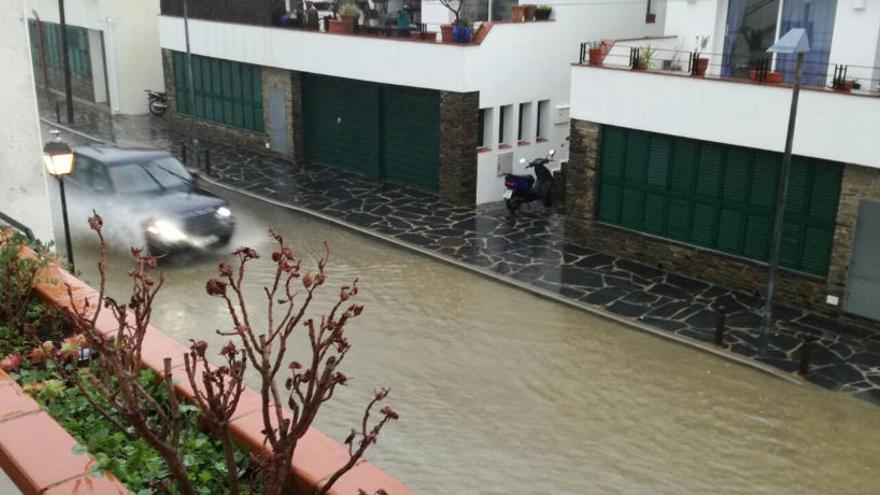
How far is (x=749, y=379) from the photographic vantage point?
478 inches

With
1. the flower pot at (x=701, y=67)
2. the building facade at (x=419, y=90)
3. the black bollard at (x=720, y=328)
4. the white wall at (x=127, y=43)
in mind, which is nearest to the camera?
the black bollard at (x=720, y=328)

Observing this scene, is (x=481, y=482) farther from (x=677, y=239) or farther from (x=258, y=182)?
(x=258, y=182)

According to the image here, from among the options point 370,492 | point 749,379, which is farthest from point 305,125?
point 370,492

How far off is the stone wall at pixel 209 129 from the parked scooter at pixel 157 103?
0.74 meters

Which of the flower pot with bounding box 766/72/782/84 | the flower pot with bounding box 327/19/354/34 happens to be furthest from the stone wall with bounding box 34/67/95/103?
the flower pot with bounding box 766/72/782/84

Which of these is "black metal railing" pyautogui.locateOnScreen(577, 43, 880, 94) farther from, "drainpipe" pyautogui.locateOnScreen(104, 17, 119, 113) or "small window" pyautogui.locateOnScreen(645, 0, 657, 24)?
"drainpipe" pyautogui.locateOnScreen(104, 17, 119, 113)

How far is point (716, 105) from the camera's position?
14.8 meters

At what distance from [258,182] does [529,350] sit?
11916mm

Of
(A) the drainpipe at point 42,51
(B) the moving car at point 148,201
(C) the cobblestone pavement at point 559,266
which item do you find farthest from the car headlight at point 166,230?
(A) the drainpipe at point 42,51

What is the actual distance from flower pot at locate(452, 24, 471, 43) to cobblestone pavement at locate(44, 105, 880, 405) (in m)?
3.86

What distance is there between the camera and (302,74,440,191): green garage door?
21.0 meters

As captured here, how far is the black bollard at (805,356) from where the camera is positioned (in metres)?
11.8

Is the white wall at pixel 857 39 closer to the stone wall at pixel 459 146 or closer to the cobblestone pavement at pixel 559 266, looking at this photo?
the cobblestone pavement at pixel 559 266

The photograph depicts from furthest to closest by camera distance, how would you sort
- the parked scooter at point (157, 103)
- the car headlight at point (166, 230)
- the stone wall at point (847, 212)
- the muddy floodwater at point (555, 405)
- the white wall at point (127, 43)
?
the parked scooter at point (157, 103)
the white wall at point (127, 43)
the car headlight at point (166, 230)
the stone wall at point (847, 212)
the muddy floodwater at point (555, 405)
